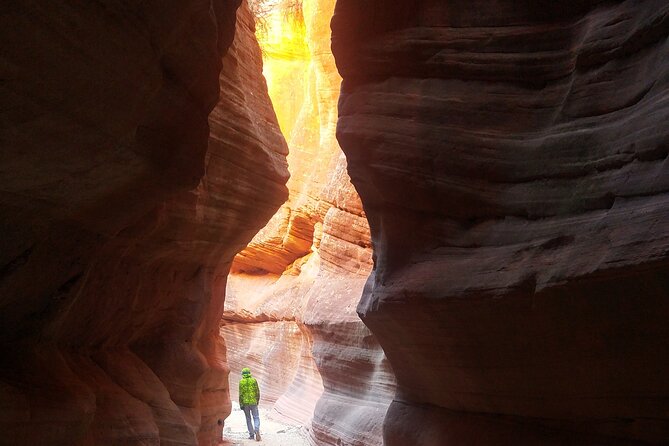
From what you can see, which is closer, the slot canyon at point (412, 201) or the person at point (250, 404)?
the slot canyon at point (412, 201)

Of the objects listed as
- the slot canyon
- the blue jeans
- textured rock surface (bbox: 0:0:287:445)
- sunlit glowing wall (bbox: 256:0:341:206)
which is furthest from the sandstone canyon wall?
the slot canyon

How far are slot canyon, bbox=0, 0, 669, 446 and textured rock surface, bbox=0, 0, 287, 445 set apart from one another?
2 centimetres

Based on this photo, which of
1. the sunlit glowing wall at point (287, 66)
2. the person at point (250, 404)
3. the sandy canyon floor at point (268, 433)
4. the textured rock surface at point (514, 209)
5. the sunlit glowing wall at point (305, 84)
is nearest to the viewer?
the textured rock surface at point (514, 209)

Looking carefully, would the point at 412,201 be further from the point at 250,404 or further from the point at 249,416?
the point at 249,416

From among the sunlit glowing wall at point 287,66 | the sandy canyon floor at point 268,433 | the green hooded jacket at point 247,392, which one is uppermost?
the sunlit glowing wall at point 287,66

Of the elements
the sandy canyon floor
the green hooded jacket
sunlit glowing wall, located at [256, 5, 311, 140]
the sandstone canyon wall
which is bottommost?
the sandy canyon floor

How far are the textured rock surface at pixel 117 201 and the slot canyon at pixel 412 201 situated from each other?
19 millimetres

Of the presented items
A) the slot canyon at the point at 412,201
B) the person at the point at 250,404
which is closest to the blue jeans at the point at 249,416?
the person at the point at 250,404

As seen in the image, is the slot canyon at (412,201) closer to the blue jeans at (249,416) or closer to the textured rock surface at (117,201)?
the textured rock surface at (117,201)

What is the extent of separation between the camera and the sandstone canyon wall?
1118 centimetres

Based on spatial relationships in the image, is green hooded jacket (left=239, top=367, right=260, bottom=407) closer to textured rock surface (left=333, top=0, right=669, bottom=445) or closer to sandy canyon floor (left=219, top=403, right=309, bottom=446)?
sandy canyon floor (left=219, top=403, right=309, bottom=446)

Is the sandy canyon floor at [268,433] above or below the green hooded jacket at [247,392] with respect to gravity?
below

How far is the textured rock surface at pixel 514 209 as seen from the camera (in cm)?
441

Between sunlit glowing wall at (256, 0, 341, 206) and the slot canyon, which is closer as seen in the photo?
the slot canyon
